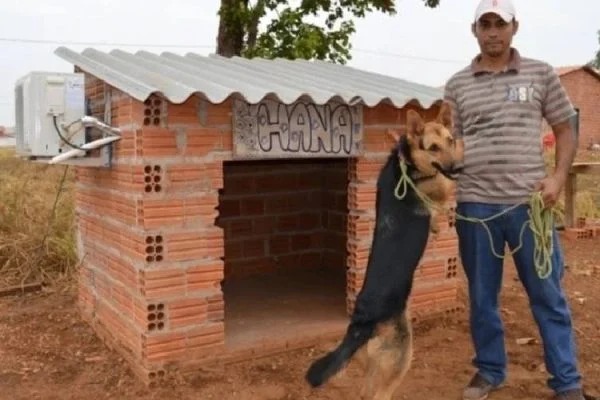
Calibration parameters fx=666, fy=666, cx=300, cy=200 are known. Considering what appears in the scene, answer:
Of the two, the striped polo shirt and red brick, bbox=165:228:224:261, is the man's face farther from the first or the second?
red brick, bbox=165:228:224:261

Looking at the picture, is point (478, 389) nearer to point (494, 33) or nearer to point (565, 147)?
point (565, 147)

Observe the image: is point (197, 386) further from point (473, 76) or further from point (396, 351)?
point (473, 76)

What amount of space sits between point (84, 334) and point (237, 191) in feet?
8.23

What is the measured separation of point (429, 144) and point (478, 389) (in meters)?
1.67

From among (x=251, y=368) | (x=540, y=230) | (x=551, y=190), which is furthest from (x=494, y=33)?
Answer: (x=251, y=368)

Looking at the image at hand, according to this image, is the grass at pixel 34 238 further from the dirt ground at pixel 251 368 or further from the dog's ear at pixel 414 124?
the dog's ear at pixel 414 124

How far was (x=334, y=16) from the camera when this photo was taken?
12109 mm

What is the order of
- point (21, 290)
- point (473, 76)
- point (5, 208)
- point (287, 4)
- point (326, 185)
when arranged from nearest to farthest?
1. point (473, 76)
2. point (21, 290)
3. point (326, 185)
4. point (5, 208)
5. point (287, 4)

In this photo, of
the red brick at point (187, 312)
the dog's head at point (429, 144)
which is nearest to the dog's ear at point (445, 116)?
the dog's head at point (429, 144)

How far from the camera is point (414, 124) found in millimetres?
3711

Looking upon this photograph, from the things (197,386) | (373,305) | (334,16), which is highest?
(334,16)

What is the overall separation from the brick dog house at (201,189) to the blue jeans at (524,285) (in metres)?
1.44

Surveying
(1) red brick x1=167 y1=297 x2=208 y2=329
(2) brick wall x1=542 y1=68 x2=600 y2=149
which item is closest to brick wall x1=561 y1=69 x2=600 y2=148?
(2) brick wall x1=542 y1=68 x2=600 y2=149

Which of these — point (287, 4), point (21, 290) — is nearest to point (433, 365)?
point (21, 290)
